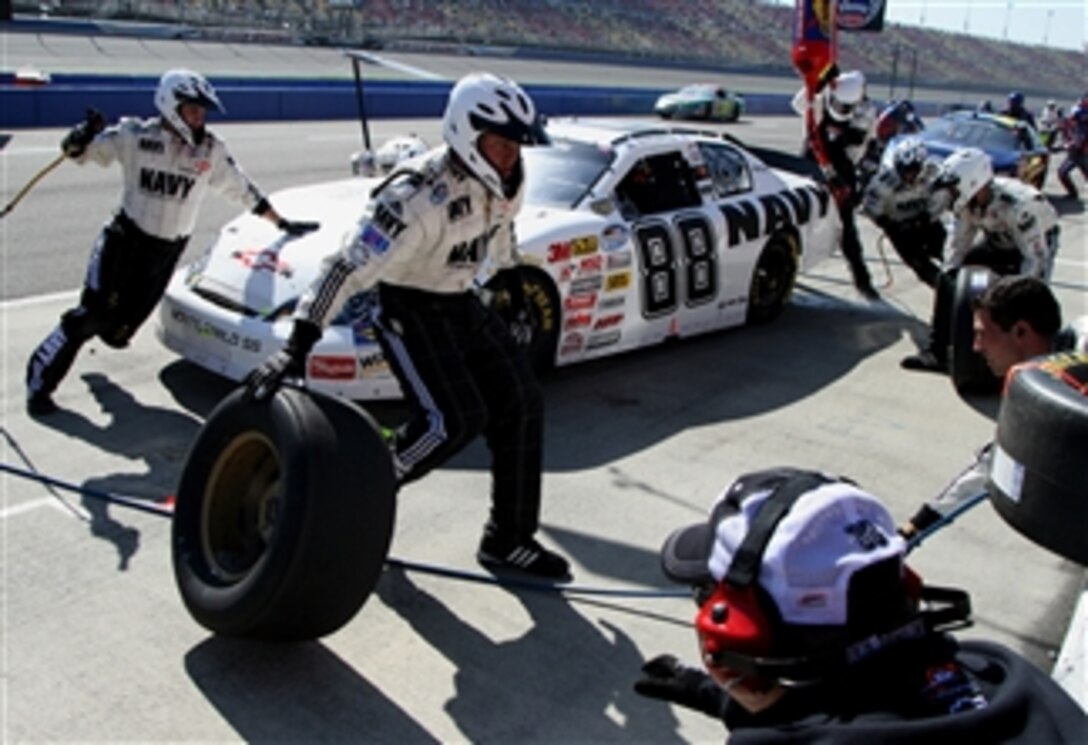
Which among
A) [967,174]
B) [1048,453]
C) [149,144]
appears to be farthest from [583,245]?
[1048,453]

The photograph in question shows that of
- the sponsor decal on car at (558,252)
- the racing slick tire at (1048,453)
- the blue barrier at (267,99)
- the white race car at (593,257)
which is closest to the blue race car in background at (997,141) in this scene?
the white race car at (593,257)

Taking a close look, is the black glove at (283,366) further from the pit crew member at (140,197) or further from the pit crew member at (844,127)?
the pit crew member at (844,127)

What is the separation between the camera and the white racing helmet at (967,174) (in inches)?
309

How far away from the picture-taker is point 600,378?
739 cm

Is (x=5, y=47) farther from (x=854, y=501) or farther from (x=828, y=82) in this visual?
(x=854, y=501)

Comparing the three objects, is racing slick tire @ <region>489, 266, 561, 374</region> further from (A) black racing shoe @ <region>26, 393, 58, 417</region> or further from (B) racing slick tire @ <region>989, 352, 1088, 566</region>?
(B) racing slick tire @ <region>989, 352, 1088, 566</region>

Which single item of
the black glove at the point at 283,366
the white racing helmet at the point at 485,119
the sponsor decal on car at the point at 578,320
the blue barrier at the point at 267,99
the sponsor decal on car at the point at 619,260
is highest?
the white racing helmet at the point at 485,119

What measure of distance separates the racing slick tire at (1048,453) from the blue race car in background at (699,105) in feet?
103

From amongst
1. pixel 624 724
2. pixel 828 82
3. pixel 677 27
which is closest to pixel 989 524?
pixel 624 724

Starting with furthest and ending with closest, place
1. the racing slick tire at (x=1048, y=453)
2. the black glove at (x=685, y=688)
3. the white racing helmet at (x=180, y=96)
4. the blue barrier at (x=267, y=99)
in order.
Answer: the blue barrier at (x=267, y=99) → the white racing helmet at (x=180, y=96) → the racing slick tire at (x=1048, y=453) → the black glove at (x=685, y=688)

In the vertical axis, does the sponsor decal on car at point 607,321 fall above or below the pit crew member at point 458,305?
below

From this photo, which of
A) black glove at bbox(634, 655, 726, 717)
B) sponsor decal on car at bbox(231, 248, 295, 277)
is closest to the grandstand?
sponsor decal on car at bbox(231, 248, 295, 277)

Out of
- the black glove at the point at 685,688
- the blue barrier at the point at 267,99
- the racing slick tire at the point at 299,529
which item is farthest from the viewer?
the blue barrier at the point at 267,99

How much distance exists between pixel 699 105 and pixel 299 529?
3135 centimetres
